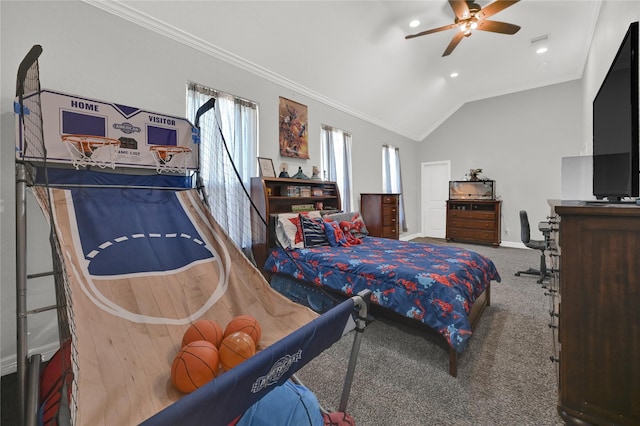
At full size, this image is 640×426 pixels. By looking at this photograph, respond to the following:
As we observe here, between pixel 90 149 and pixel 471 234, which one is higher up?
pixel 90 149

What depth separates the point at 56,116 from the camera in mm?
1807

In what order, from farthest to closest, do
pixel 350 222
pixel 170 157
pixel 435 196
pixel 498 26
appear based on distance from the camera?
pixel 435 196, pixel 350 222, pixel 498 26, pixel 170 157

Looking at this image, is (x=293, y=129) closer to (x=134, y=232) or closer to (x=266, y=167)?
(x=266, y=167)

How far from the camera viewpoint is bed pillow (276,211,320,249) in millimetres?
3066

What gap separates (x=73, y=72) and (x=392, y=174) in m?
5.53

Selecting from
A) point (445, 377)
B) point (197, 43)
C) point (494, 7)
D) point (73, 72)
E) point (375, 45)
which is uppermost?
point (375, 45)

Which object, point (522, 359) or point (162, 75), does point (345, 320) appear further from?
point (162, 75)

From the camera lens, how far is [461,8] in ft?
9.75

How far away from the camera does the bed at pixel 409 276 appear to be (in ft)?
Answer: 6.04

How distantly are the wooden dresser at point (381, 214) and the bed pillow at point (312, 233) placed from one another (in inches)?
76.2

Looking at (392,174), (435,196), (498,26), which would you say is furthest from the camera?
(435,196)

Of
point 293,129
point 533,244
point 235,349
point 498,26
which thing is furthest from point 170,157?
point 533,244

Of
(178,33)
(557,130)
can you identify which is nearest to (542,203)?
(557,130)

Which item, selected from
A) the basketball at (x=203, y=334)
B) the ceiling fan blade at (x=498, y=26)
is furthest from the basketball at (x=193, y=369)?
the ceiling fan blade at (x=498, y=26)
